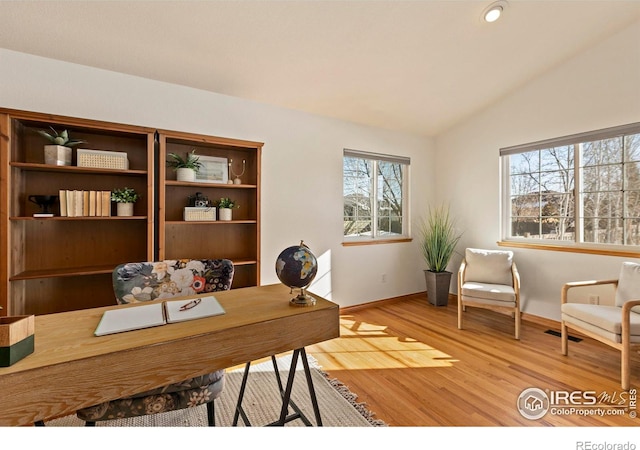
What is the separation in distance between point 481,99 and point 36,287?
15.0 ft

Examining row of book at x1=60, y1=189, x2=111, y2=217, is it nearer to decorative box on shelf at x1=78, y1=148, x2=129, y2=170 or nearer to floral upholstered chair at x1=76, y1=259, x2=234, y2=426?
decorative box on shelf at x1=78, y1=148, x2=129, y2=170

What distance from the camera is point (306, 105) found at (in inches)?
126

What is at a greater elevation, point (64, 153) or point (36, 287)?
point (64, 153)

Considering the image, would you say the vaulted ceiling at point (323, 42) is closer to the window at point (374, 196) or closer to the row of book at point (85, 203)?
the window at point (374, 196)

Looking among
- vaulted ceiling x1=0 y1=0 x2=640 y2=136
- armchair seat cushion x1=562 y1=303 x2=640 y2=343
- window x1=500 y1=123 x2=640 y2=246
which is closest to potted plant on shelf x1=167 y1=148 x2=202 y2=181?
vaulted ceiling x1=0 y1=0 x2=640 y2=136

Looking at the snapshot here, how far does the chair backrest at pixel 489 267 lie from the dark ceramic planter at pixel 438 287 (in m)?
0.36

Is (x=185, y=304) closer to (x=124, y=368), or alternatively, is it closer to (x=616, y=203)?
(x=124, y=368)

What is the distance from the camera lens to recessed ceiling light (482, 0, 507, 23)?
7.49 ft

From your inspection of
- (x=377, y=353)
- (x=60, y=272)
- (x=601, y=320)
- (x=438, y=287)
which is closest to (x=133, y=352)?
(x=60, y=272)

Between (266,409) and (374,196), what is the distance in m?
2.76

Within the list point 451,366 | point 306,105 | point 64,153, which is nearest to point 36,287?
point 64,153

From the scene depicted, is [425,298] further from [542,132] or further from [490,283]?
[542,132]

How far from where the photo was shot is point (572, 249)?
3039 mm

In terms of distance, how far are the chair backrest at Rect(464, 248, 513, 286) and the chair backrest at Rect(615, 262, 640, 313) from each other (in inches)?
32.9
